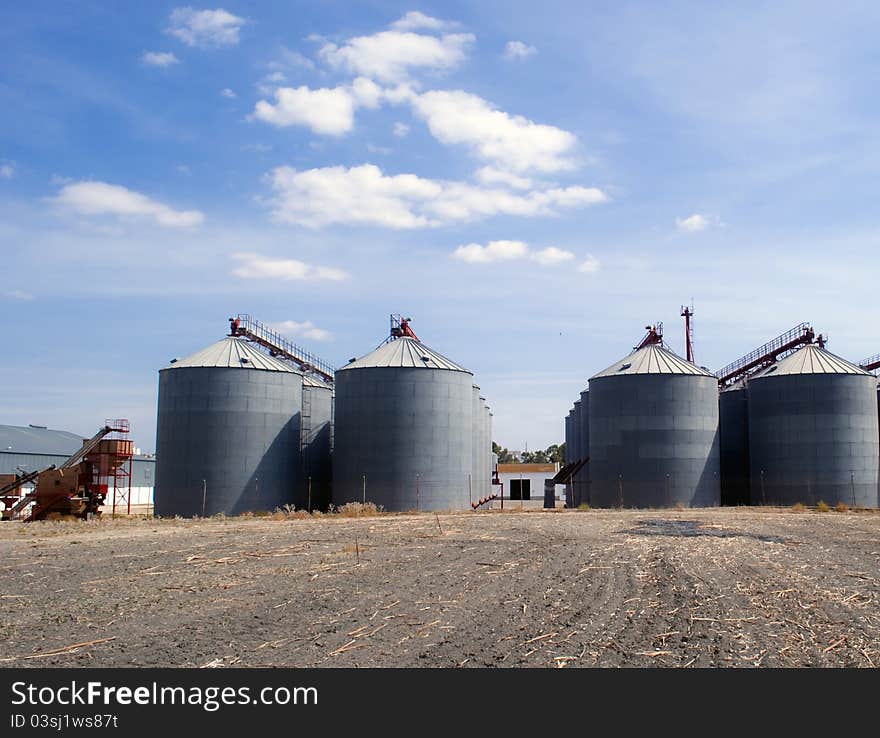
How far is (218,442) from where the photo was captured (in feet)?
135

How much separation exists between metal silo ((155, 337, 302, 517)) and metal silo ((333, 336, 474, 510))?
3527mm

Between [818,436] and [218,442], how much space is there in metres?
33.9

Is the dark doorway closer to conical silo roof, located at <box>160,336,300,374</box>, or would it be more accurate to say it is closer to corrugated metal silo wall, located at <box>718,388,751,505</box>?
corrugated metal silo wall, located at <box>718,388,751,505</box>

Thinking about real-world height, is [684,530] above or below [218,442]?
below

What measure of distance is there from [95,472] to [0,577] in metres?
24.5

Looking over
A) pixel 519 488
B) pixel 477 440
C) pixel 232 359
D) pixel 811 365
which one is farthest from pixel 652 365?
pixel 519 488

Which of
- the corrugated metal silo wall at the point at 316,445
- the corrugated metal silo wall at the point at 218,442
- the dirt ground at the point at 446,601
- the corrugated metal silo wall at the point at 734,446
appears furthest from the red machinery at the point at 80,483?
the corrugated metal silo wall at the point at 734,446

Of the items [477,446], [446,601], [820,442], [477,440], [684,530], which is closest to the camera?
[446,601]

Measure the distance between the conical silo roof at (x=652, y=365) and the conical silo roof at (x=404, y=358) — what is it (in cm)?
952

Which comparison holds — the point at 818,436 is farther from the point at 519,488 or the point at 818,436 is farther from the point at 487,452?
the point at 519,488

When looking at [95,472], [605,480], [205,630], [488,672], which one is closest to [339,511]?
[95,472]

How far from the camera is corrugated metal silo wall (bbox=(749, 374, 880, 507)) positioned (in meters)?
46.4

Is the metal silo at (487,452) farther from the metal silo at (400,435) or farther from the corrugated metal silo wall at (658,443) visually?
the metal silo at (400,435)

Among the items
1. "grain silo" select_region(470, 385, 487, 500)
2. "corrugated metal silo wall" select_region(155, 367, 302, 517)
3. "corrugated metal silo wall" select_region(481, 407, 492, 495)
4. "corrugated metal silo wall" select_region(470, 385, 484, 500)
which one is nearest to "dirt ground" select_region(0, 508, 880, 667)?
"corrugated metal silo wall" select_region(155, 367, 302, 517)
